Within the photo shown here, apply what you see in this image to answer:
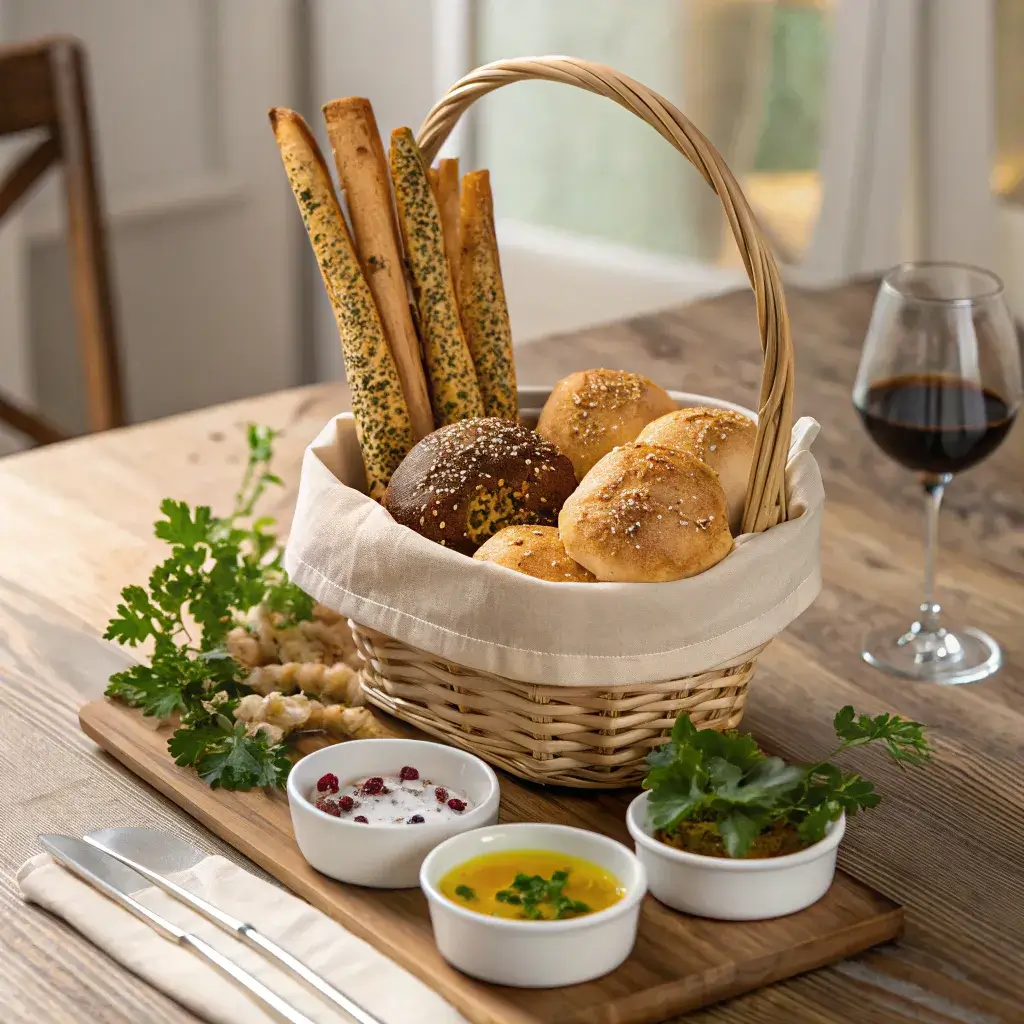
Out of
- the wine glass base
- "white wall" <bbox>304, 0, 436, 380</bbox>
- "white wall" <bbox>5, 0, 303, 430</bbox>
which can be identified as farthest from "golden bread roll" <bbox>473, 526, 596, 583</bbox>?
"white wall" <bbox>304, 0, 436, 380</bbox>

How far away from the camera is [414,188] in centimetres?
110

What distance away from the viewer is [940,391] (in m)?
1.17

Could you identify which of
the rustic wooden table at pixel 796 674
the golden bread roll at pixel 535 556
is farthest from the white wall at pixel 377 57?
the golden bread roll at pixel 535 556

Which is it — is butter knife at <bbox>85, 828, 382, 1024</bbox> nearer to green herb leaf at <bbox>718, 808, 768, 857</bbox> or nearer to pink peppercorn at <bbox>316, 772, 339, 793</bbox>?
pink peppercorn at <bbox>316, 772, 339, 793</bbox>

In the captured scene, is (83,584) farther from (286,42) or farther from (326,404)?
(286,42)

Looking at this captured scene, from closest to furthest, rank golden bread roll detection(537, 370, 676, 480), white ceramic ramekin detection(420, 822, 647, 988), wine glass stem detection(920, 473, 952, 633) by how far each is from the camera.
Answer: white ceramic ramekin detection(420, 822, 647, 988) < golden bread roll detection(537, 370, 676, 480) < wine glass stem detection(920, 473, 952, 633)

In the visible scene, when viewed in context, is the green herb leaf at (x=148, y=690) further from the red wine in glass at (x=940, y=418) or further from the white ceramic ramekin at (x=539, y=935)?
the red wine in glass at (x=940, y=418)

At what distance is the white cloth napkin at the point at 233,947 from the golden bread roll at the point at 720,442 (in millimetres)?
401

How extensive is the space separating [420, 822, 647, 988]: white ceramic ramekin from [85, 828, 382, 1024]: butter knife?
61mm

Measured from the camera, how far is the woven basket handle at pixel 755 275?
933 mm

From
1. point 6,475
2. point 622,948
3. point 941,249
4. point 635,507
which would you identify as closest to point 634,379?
point 635,507

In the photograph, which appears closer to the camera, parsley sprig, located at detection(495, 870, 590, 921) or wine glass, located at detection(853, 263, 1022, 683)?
parsley sprig, located at detection(495, 870, 590, 921)

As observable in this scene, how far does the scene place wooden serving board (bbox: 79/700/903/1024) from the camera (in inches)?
30.2

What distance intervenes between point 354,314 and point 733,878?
0.51 meters
